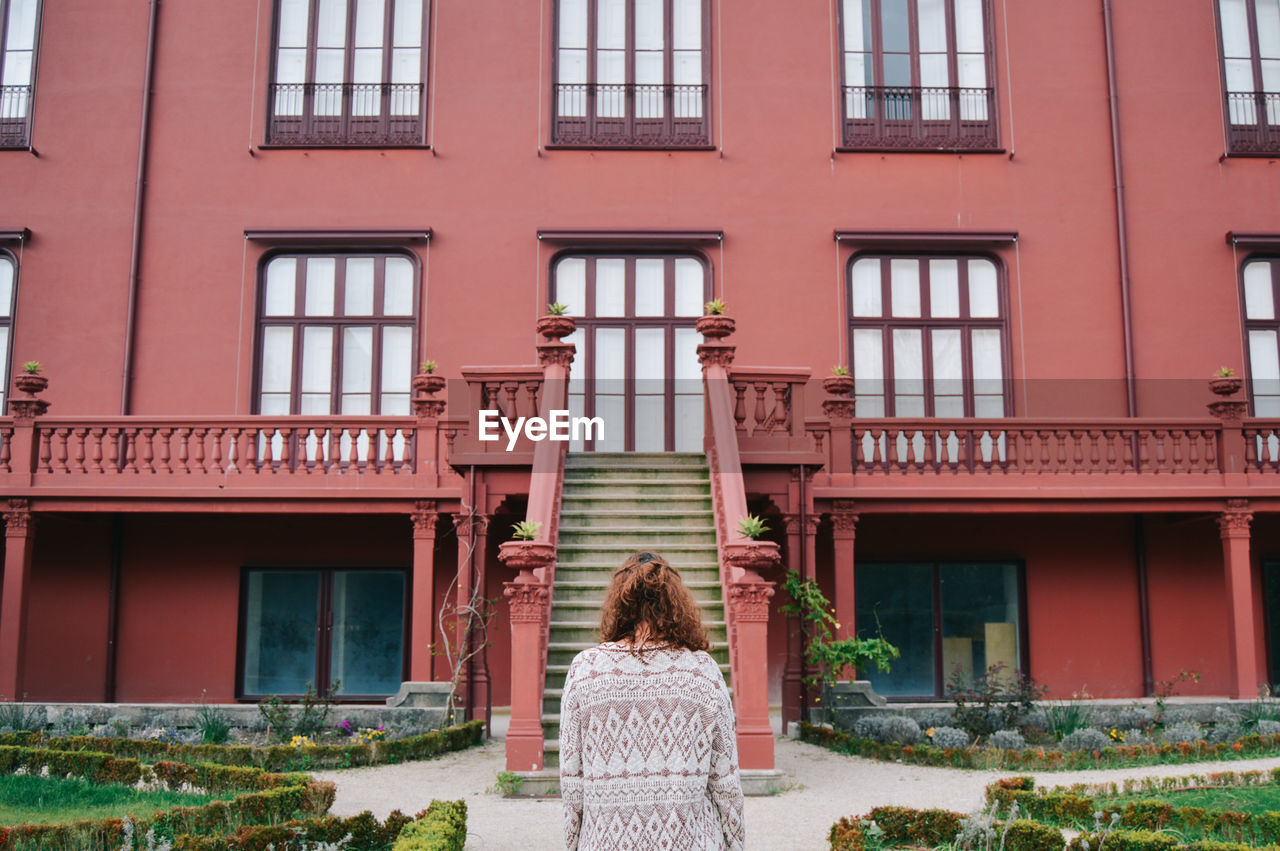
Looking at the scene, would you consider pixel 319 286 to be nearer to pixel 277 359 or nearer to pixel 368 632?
pixel 277 359

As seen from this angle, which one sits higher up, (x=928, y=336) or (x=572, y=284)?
(x=572, y=284)

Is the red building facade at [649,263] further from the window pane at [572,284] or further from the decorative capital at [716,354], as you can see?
the decorative capital at [716,354]

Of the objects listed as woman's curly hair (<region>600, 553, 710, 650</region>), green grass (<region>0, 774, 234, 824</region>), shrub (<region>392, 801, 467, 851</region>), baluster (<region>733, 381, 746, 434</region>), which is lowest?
green grass (<region>0, 774, 234, 824</region>)

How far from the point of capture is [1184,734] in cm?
1116

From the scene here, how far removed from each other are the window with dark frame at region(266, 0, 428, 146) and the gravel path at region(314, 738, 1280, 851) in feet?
29.7

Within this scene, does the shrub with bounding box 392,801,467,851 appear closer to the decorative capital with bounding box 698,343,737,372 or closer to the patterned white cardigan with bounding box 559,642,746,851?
the patterned white cardigan with bounding box 559,642,746,851

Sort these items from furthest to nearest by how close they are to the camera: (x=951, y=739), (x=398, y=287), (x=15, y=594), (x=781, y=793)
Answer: (x=398, y=287)
(x=15, y=594)
(x=951, y=739)
(x=781, y=793)

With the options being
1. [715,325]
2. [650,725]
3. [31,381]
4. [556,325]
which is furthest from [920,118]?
[650,725]

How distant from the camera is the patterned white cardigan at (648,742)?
3.99 metres

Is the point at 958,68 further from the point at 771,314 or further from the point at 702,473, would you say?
the point at 702,473

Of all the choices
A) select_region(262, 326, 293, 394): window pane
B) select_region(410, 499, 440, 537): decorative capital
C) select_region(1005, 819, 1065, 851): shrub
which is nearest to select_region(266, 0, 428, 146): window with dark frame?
select_region(262, 326, 293, 394): window pane

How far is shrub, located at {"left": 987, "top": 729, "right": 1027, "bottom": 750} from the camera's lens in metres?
10.7

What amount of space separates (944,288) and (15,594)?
12117 millimetres

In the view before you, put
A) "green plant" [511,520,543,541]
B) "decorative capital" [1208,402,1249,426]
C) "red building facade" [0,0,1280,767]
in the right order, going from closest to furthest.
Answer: "green plant" [511,520,543,541] < "decorative capital" [1208,402,1249,426] < "red building facade" [0,0,1280,767]
